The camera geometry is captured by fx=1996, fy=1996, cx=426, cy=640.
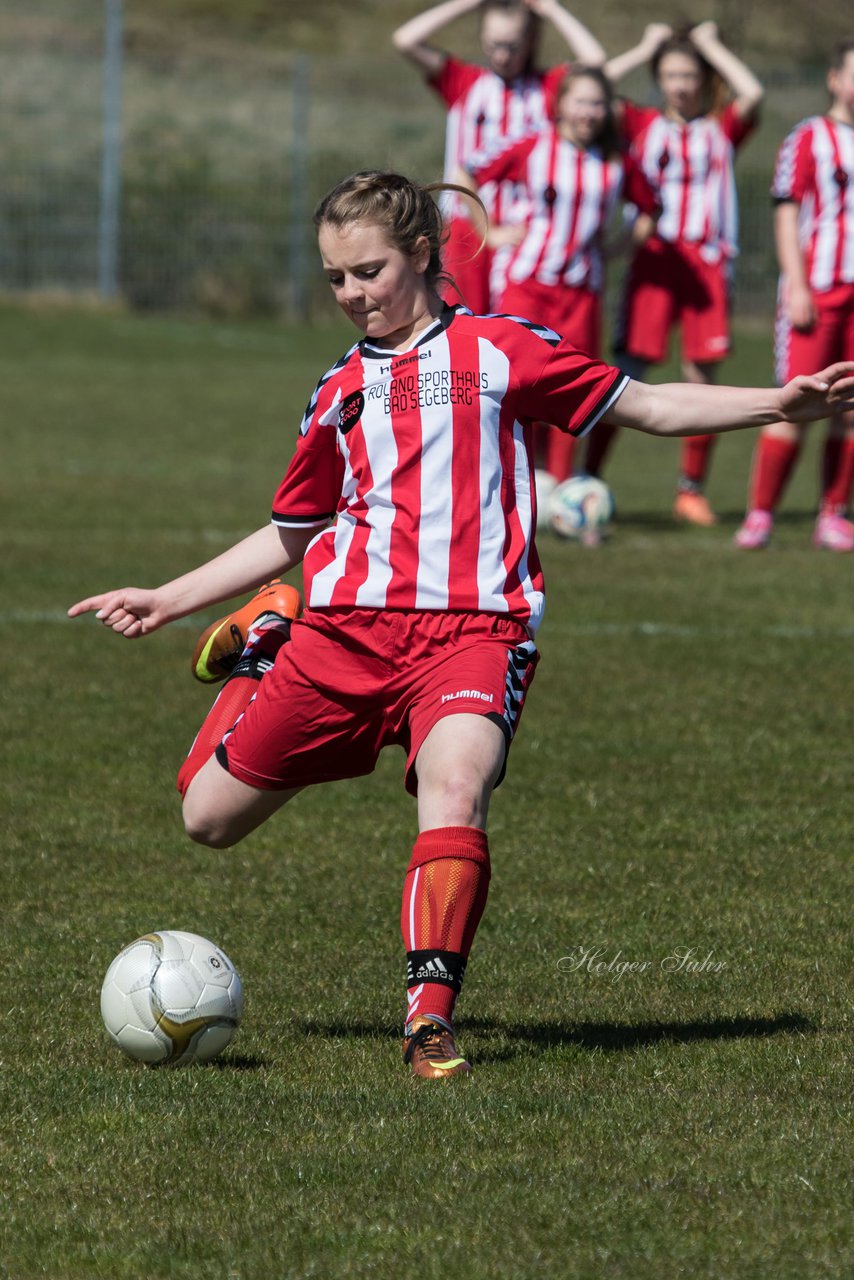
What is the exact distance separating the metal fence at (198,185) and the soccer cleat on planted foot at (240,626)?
2196 cm

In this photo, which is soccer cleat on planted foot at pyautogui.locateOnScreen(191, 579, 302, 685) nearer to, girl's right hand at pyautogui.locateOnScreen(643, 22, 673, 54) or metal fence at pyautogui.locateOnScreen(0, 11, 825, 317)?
girl's right hand at pyautogui.locateOnScreen(643, 22, 673, 54)

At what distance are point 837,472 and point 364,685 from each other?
23.0 ft

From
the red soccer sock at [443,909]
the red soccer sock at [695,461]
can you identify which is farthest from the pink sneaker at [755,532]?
the red soccer sock at [443,909]

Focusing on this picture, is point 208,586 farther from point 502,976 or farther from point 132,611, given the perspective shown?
point 502,976

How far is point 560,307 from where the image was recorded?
11023mm

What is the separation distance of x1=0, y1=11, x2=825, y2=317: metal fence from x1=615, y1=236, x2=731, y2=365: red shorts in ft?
48.0

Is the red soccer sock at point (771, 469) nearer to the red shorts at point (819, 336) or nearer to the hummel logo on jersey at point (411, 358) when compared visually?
the red shorts at point (819, 336)

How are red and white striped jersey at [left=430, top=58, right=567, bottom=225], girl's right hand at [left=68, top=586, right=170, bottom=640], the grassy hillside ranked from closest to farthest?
girl's right hand at [left=68, top=586, right=170, bottom=640] < red and white striped jersey at [left=430, top=58, right=567, bottom=225] < the grassy hillside

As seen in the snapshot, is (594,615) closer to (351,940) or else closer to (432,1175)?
(351,940)

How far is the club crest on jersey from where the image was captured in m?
4.05

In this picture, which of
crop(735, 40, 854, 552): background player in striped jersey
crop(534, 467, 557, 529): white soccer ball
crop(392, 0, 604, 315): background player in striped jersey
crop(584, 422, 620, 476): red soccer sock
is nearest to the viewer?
crop(735, 40, 854, 552): background player in striped jersey

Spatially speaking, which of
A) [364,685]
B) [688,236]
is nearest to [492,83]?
[688,236]

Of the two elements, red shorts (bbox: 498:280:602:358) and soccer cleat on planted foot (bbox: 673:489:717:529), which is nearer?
red shorts (bbox: 498:280:602:358)

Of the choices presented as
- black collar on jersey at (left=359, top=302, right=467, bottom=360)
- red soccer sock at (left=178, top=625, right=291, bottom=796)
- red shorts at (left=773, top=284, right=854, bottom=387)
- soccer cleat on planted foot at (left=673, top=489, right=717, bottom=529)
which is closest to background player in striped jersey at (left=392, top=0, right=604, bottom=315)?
soccer cleat on planted foot at (left=673, top=489, right=717, bottom=529)
